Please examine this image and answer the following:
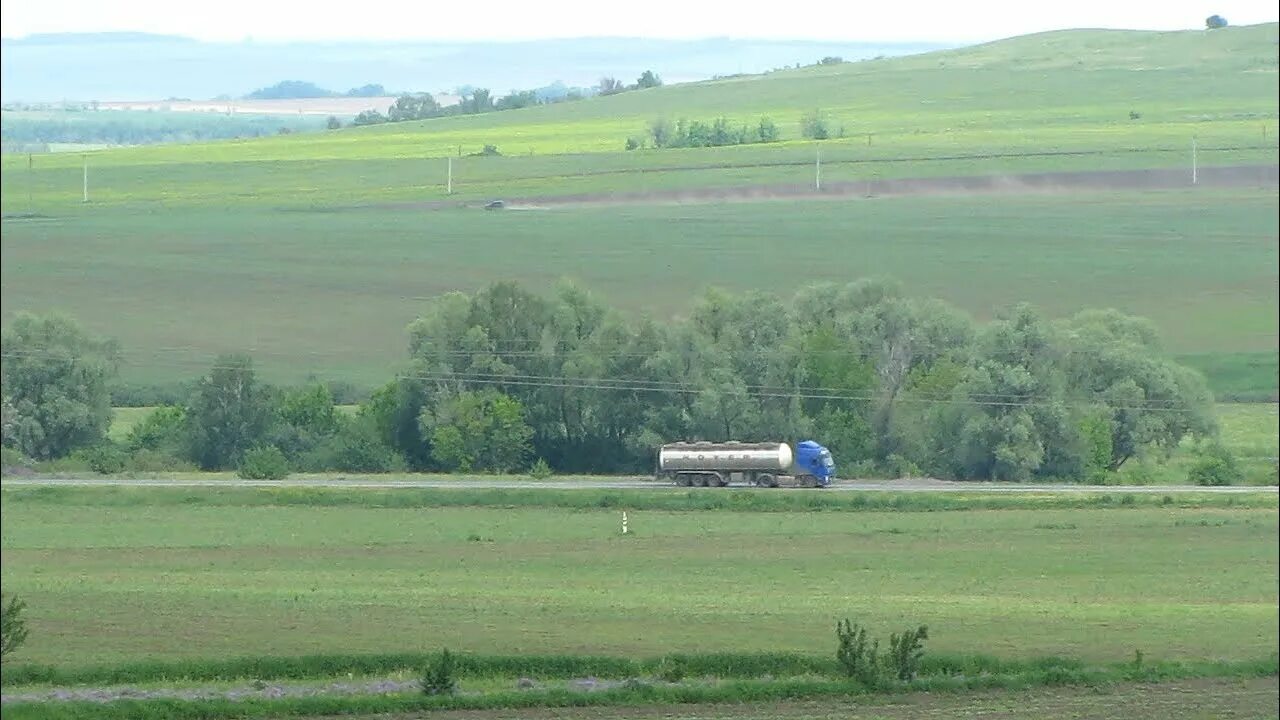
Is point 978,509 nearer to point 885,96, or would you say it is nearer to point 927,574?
point 927,574

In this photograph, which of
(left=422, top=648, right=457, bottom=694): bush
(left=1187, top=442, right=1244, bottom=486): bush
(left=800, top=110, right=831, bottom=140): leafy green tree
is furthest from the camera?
(left=800, top=110, right=831, bottom=140): leafy green tree

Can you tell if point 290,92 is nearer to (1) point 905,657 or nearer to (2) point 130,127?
(2) point 130,127

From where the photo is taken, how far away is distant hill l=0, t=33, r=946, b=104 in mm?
58312

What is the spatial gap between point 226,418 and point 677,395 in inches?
422

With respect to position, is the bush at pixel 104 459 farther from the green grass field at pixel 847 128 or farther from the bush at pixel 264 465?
the green grass field at pixel 847 128

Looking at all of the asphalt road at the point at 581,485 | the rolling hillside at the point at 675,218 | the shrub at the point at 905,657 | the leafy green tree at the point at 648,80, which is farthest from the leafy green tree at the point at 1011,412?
the leafy green tree at the point at 648,80

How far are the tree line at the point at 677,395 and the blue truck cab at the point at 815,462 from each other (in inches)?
64.9

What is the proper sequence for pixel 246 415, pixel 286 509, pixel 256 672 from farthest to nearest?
pixel 246 415 < pixel 286 509 < pixel 256 672

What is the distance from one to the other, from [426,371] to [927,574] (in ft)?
61.8

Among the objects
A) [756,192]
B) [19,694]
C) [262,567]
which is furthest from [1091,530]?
[756,192]

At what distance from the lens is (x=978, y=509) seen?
36719 millimetres

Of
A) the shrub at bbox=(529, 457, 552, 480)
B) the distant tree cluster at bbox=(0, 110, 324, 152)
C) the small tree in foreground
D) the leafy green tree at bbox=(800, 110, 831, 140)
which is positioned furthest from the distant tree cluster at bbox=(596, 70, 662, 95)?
the small tree in foreground

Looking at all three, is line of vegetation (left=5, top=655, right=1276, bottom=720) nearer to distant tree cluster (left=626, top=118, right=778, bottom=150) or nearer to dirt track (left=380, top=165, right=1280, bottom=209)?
dirt track (left=380, top=165, right=1280, bottom=209)

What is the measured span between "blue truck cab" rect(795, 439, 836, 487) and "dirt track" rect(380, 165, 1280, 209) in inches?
728
